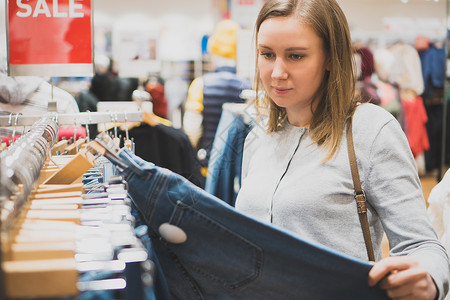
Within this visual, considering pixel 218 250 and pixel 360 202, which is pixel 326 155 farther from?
pixel 218 250

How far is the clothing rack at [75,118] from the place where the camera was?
1.52 m

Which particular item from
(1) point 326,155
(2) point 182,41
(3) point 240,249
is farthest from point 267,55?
(2) point 182,41

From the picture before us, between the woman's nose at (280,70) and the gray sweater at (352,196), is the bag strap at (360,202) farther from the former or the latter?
the woman's nose at (280,70)

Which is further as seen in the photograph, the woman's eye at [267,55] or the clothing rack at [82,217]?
the woman's eye at [267,55]

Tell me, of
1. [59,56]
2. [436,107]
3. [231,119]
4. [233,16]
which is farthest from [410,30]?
[59,56]

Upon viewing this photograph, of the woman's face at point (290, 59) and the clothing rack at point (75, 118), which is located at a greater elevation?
the woman's face at point (290, 59)

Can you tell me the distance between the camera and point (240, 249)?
100 cm

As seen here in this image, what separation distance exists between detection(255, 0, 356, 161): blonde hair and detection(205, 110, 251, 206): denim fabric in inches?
39.7

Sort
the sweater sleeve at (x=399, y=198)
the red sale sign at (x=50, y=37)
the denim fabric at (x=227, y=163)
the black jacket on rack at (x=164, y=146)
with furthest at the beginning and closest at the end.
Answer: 1. the black jacket on rack at (x=164, y=146)
2. the denim fabric at (x=227, y=163)
3. the red sale sign at (x=50, y=37)
4. the sweater sleeve at (x=399, y=198)

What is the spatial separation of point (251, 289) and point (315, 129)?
1.67 feet

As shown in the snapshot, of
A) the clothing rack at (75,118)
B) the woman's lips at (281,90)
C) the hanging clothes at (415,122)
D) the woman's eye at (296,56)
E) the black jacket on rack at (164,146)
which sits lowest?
the hanging clothes at (415,122)

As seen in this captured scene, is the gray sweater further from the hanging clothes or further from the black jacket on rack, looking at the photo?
the hanging clothes

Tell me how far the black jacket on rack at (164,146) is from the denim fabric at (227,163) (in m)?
0.44

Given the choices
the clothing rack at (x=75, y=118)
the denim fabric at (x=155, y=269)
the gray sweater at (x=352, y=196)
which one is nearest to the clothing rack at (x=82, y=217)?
the denim fabric at (x=155, y=269)
